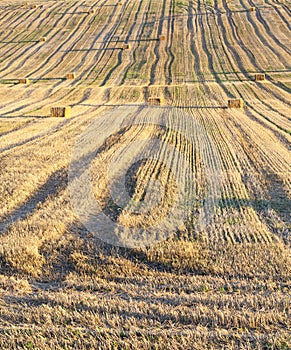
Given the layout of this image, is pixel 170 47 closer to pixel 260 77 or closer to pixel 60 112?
pixel 260 77

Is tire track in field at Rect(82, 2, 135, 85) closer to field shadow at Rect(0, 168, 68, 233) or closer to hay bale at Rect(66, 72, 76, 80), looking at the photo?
hay bale at Rect(66, 72, 76, 80)

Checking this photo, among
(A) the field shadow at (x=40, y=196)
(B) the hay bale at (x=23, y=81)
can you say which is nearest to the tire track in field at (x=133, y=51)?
(B) the hay bale at (x=23, y=81)

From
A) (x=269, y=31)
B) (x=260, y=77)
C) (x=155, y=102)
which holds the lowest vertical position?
(x=155, y=102)

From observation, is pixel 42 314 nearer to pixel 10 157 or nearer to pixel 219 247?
pixel 219 247

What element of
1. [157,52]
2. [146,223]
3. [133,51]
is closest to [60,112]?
[146,223]

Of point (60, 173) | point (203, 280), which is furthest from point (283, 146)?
point (203, 280)

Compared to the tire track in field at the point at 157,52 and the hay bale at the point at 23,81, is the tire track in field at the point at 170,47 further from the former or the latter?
the hay bale at the point at 23,81

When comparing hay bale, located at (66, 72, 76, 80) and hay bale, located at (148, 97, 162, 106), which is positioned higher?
hay bale, located at (66, 72, 76, 80)

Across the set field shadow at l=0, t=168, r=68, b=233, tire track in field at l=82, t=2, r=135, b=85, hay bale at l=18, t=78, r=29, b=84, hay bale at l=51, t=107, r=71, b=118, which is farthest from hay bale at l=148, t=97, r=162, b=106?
hay bale at l=18, t=78, r=29, b=84
